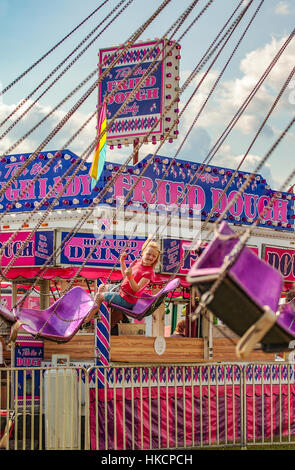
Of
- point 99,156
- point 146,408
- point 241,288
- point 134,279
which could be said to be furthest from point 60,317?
point 241,288

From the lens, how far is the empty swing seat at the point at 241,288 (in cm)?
561

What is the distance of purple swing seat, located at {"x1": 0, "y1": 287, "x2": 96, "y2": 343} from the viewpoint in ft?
32.8

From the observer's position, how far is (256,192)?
18094 millimetres

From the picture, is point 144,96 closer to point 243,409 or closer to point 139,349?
point 139,349

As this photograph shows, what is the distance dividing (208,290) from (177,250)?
928 cm

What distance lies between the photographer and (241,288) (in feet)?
18.5

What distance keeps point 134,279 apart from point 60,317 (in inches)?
43.8

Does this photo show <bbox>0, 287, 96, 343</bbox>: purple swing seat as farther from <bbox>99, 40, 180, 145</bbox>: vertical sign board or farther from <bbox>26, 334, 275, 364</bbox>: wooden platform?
<bbox>99, 40, 180, 145</bbox>: vertical sign board

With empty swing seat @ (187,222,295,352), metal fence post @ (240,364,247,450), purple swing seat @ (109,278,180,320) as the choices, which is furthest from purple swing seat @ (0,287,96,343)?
empty swing seat @ (187,222,295,352)

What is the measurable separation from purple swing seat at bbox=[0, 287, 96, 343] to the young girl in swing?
221 mm

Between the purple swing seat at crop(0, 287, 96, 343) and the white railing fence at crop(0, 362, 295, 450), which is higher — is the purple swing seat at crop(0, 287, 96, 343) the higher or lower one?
the higher one

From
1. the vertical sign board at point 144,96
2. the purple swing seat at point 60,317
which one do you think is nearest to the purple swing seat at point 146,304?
the purple swing seat at point 60,317

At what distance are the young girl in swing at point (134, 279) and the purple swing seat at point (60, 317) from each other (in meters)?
0.22

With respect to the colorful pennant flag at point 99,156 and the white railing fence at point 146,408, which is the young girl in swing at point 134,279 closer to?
the white railing fence at point 146,408
